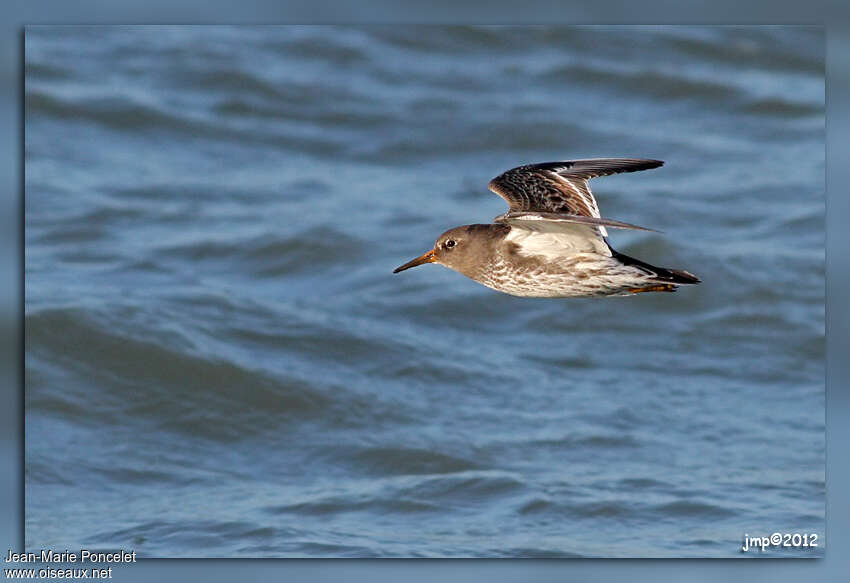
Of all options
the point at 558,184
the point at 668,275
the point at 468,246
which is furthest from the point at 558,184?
the point at 668,275

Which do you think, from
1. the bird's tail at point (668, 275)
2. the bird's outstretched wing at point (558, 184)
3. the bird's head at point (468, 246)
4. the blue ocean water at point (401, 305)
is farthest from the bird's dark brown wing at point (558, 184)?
the blue ocean water at point (401, 305)

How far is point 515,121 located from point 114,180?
5.02 metres

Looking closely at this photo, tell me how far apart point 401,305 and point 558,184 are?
6.93m

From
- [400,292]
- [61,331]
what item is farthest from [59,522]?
[400,292]

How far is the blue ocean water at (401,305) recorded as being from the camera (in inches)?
395

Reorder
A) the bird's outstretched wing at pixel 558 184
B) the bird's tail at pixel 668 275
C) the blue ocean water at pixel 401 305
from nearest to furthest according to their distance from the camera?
the bird's tail at pixel 668 275
the bird's outstretched wing at pixel 558 184
the blue ocean water at pixel 401 305

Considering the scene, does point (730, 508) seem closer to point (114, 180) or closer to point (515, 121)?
point (515, 121)

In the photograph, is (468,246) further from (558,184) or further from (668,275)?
(668,275)

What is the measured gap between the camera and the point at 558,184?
247 inches

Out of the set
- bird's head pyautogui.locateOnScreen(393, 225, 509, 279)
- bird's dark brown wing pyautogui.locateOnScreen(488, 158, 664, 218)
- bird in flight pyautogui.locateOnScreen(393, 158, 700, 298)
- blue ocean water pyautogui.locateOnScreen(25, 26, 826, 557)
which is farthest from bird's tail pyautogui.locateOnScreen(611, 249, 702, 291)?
blue ocean water pyautogui.locateOnScreen(25, 26, 826, 557)

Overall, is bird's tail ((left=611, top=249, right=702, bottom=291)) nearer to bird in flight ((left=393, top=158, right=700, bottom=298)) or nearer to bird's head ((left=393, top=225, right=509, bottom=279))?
bird in flight ((left=393, top=158, right=700, bottom=298))

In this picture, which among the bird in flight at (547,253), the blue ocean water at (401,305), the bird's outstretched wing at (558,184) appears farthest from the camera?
the blue ocean water at (401,305)

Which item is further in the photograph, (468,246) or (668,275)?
(468,246)

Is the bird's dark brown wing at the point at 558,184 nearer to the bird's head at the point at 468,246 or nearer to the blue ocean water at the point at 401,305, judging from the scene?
the bird's head at the point at 468,246
